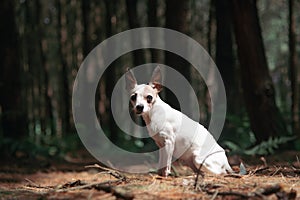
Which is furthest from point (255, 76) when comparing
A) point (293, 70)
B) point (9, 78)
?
point (9, 78)

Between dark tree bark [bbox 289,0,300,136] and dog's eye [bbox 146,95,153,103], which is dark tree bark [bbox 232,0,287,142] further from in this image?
dog's eye [bbox 146,95,153,103]

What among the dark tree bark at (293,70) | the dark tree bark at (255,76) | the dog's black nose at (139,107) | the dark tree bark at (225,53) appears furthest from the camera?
the dark tree bark at (225,53)

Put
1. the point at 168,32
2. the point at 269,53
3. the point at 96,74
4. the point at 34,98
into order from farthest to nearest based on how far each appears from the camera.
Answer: the point at 269,53
the point at 34,98
the point at 96,74
the point at 168,32

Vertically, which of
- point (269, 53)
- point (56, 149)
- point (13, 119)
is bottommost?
point (56, 149)

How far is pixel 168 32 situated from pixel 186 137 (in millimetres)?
6979

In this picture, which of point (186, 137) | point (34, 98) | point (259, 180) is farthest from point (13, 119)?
point (34, 98)

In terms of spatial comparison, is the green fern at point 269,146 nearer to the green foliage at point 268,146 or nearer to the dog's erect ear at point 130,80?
the green foliage at point 268,146

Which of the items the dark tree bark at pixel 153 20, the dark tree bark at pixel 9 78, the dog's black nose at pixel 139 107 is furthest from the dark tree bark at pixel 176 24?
the dog's black nose at pixel 139 107

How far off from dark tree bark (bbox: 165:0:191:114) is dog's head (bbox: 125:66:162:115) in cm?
645

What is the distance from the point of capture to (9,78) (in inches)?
523

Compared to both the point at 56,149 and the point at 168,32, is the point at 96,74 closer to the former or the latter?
the point at 56,149

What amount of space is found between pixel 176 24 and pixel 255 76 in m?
2.72

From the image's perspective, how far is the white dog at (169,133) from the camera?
5.62m

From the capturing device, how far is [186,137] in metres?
5.73
